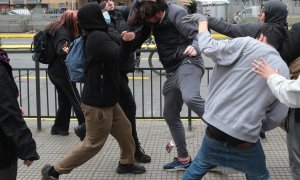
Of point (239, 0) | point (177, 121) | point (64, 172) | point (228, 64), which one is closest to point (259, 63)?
point (228, 64)

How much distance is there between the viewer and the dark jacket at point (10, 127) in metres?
3.01

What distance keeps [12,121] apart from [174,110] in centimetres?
196

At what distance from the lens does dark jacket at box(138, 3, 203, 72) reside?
172 inches

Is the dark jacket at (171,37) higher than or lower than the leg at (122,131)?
higher

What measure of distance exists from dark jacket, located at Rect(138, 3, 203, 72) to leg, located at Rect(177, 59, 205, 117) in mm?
97

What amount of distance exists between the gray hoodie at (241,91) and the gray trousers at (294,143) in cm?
9

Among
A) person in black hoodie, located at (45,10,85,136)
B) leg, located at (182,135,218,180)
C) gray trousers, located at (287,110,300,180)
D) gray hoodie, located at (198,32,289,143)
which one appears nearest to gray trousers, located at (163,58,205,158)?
leg, located at (182,135,218,180)

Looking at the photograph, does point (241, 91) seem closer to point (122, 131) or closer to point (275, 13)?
point (275, 13)

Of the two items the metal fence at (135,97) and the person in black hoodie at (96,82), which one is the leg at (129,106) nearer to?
the person in black hoodie at (96,82)

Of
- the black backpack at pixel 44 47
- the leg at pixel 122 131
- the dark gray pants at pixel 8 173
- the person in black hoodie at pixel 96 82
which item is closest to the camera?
the dark gray pants at pixel 8 173

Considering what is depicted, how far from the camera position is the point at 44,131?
6.57 m

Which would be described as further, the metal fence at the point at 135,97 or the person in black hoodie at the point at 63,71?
the metal fence at the point at 135,97

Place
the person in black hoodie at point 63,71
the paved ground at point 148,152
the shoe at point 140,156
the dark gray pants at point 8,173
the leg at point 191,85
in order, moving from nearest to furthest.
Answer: the dark gray pants at point 8,173, the leg at point 191,85, the paved ground at point 148,152, the shoe at point 140,156, the person in black hoodie at point 63,71

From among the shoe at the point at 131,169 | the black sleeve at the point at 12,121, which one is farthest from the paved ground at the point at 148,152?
the black sleeve at the point at 12,121
